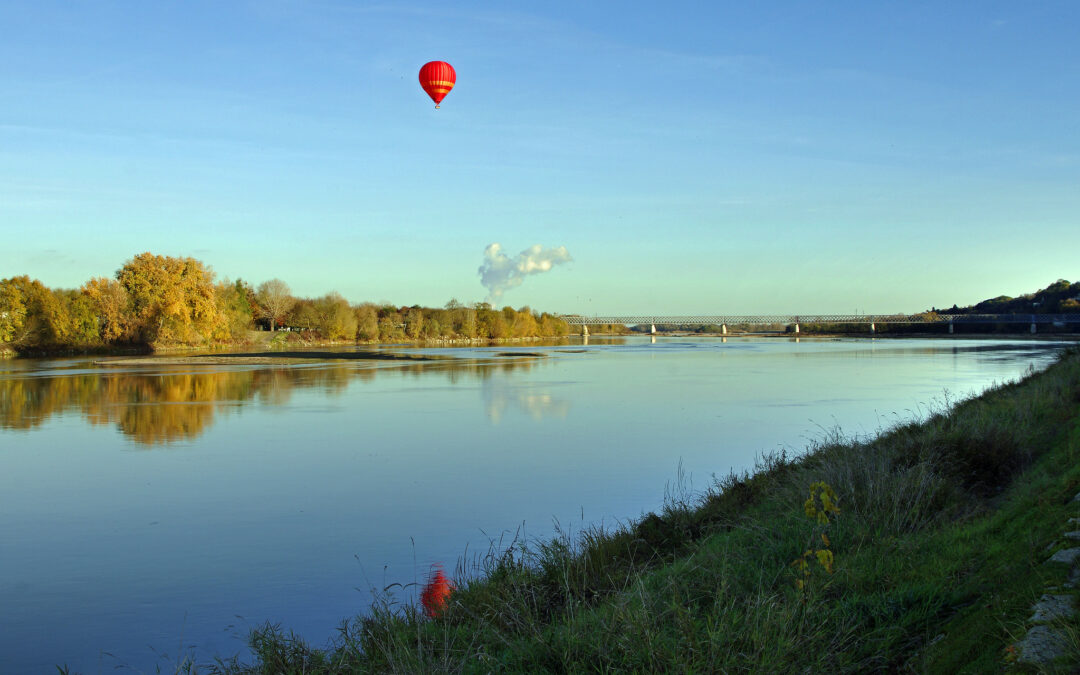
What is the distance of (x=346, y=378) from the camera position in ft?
112

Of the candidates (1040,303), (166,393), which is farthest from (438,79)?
(1040,303)

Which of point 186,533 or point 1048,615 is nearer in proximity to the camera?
point 1048,615

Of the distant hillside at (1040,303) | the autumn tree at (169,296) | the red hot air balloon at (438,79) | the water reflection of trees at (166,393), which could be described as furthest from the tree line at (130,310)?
the distant hillside at (1040,303)

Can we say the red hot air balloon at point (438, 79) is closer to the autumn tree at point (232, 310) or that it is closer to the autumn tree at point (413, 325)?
the autumn tree at point (232, 310)

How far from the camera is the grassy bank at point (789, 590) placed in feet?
13.8

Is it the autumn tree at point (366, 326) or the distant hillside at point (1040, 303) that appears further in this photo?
the distant hillside at point (1040, 303)

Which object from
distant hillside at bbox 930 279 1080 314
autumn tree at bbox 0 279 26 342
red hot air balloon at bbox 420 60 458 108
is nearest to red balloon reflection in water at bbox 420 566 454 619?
red hot air balloon at bbox 420 60 458 108

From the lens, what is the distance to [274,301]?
3462 inches

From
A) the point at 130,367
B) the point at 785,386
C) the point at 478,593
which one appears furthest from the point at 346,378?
the point at 478,593

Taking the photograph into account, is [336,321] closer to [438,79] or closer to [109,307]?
[109,307]

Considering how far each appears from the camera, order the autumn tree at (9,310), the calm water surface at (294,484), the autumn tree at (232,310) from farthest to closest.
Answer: the autumn tree at (232,310) < the autumn tree at (9,310) < the calm water surface at (294,484)

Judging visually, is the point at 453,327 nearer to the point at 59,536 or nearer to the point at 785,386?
the point at 785,386

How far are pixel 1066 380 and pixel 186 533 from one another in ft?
49.3

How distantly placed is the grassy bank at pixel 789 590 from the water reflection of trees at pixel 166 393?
12.5 m
